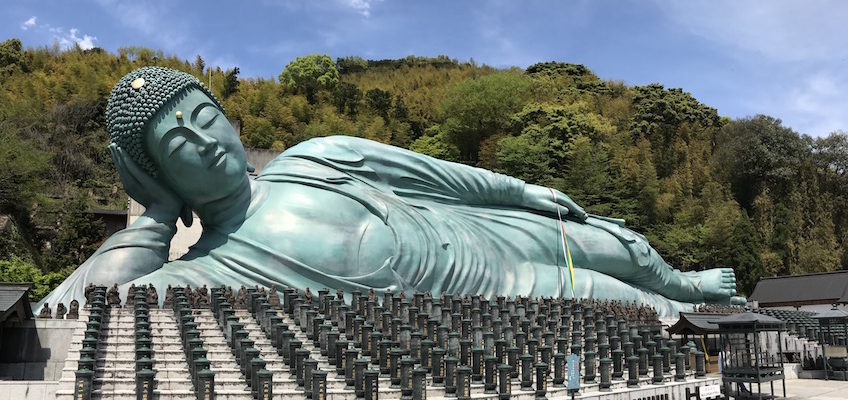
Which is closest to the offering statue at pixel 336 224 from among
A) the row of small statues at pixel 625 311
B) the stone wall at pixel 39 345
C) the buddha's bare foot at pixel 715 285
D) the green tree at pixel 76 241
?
the buddha's bare foot at pixel 715 285

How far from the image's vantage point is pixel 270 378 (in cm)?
853

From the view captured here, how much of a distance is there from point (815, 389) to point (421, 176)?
8.87 meters

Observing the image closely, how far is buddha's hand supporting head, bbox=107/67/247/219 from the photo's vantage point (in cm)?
1412

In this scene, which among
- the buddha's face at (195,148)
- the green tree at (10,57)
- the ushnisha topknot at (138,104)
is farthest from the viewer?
the green tree at (10,57)

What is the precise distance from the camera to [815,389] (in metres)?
13.4

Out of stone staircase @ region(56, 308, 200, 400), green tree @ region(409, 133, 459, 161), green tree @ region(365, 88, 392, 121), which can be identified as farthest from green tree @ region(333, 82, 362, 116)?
stone staircase @ region(56, 308, 200, 400)

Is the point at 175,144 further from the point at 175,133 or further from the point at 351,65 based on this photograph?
the point at 351,65

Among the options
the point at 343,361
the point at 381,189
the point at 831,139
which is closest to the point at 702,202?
the point at 831,139

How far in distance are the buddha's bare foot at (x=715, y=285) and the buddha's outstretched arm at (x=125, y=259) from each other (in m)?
13.0

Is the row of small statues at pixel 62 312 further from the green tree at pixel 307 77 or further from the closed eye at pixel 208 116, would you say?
the green tree at pixel 307 77

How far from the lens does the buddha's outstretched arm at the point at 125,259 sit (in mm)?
13469

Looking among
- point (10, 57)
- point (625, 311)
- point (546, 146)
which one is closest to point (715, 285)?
point (625, 311)

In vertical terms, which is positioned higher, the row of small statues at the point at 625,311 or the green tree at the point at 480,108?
the green tree at the point at 480,108

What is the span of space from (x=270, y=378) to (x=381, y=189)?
892 centimetres
